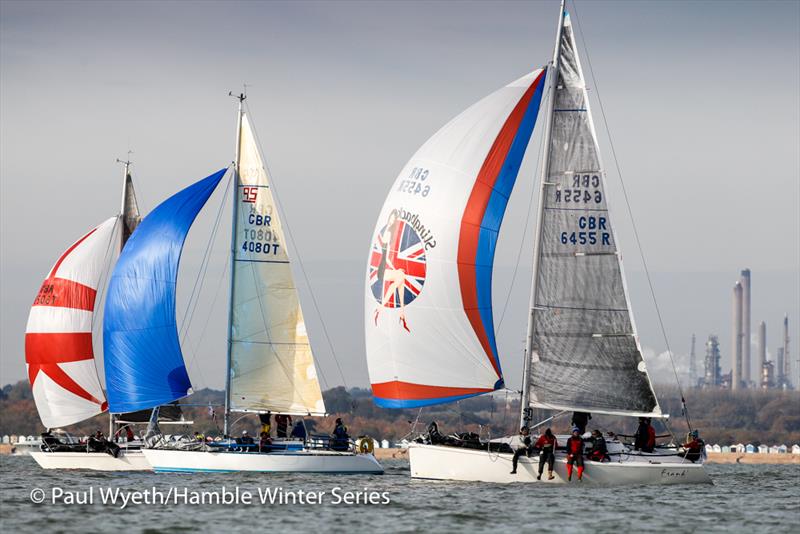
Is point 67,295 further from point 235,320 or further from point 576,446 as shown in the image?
point 576,446

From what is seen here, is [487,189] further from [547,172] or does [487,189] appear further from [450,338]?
[450,338]

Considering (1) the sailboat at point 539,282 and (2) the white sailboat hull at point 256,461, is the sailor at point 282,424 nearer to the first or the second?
(2) the white sailboat hull at point 256,461

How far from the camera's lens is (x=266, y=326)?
42.6 metres

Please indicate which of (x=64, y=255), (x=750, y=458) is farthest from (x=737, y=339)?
(x=64, y=255)

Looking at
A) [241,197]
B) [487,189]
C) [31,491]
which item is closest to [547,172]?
[487,189]

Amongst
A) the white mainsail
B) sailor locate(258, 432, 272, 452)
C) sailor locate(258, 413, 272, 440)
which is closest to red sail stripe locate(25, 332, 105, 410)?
the white mainsail

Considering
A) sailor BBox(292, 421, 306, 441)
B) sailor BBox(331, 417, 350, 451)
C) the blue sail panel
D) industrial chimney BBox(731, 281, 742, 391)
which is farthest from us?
industrial chimney BBox(731, 281, 742, 391)

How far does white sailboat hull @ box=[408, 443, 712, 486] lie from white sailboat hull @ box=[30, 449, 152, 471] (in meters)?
12.0

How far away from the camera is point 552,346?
36.2 meters

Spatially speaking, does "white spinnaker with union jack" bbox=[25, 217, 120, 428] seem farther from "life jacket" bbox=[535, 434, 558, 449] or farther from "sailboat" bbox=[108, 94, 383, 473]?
"life jacket" bbox=[535, 434, 558, 449]

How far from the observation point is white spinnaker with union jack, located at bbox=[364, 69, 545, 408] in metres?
35.9

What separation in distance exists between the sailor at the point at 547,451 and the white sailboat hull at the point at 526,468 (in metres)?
0.22

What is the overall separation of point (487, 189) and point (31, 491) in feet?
45.1

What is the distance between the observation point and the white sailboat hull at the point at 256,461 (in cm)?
4038
